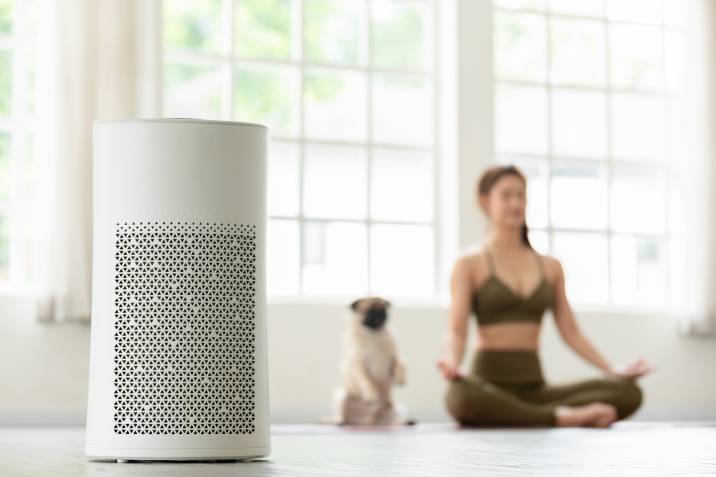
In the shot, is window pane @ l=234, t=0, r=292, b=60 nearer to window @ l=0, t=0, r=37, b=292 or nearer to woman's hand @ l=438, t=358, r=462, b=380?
window @ l=0, t=0, r=37, b=292

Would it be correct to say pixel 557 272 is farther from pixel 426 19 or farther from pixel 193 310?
pixel 193 310

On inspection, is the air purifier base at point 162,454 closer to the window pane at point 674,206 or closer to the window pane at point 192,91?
the window pane at point 192,91

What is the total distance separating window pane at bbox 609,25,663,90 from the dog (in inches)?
96.0

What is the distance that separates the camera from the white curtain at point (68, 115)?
459 centimetres

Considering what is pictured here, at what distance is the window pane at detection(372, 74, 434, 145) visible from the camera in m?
5.51

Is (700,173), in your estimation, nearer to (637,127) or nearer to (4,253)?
(637,127)

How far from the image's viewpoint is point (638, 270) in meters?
5.99

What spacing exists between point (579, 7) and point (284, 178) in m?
1.76

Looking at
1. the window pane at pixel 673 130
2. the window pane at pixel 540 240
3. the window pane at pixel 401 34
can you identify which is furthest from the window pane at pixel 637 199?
the window pane at pixel 401 34

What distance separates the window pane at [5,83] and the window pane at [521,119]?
2169 mm

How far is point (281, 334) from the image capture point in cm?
499

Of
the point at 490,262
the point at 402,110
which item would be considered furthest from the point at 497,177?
the point at 402,110

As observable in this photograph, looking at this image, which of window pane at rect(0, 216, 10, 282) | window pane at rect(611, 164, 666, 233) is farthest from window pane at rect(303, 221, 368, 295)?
window pane at rect(611, 164, 666, 233)

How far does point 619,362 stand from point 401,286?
1.09 metres
